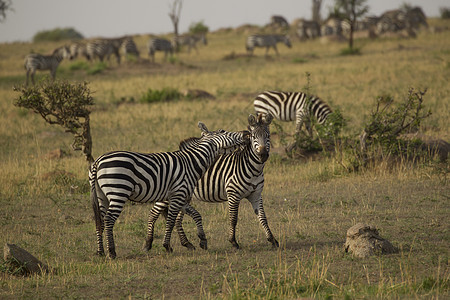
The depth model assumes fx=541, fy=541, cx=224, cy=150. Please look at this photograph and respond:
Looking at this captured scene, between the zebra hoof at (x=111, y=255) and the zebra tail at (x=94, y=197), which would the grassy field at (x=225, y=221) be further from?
the zebra tail at (x=94, y=197)

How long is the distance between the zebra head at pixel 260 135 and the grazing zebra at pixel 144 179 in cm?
47

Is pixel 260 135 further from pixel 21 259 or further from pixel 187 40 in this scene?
pixel 187 40

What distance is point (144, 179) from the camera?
7.10 meters

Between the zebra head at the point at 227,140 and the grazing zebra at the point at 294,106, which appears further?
the grazing zebra at the point at 294,106

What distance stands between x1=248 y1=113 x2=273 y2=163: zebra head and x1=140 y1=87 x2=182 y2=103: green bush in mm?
14818

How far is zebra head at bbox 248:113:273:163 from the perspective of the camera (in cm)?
718

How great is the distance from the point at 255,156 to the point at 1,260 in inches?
141

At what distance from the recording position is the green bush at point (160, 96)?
21859 mm

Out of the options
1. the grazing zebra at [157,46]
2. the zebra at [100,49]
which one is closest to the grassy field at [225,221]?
the zebra at [100,49]

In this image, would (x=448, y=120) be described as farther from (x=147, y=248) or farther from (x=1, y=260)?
(x=1, y=260)

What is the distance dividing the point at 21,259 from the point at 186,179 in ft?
7.61

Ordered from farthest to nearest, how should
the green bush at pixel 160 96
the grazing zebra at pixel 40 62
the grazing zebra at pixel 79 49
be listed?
1. the grazing zebra at pixel 79 49
2. the grazing zebra at pixel 40 62
3. the green bush at pixel 160 96

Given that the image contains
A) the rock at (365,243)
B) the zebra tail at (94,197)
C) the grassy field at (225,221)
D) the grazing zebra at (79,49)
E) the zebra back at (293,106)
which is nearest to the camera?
the grassy field at (225,221)

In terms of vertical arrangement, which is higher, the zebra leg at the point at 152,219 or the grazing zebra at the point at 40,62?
the grazing zebra at the point at 40,62
